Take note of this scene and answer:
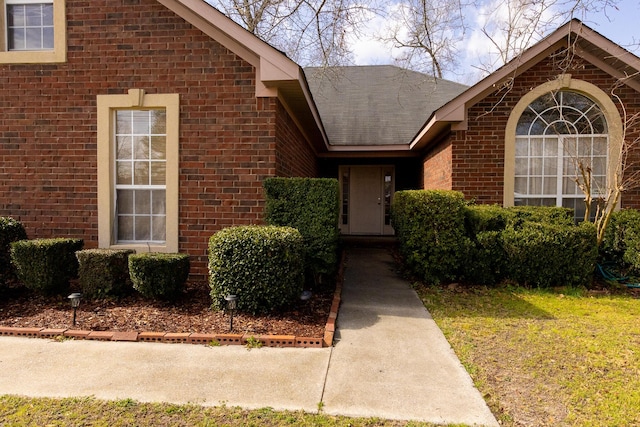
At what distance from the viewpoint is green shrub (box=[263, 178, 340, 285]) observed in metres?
5.50

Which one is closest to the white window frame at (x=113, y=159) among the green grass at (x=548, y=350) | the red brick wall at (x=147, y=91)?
the red brick wall at (x=147, y=91)

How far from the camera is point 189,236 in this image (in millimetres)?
6012

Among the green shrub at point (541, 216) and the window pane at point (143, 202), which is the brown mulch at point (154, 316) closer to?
the window pane at point (143, 202)

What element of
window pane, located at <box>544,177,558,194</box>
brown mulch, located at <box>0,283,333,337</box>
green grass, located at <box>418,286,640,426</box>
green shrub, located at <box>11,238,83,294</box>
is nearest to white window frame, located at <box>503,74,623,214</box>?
window pane, located at <box>544,177,558,194</box>

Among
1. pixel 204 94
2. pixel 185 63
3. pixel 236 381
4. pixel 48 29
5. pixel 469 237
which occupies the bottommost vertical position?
pixel 236 381

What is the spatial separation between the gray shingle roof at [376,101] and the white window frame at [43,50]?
21.1ft

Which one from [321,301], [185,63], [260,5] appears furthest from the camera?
[260,5]

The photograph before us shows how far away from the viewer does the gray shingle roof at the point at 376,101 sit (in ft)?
36.8

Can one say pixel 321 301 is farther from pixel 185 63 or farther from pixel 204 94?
pixel 185 63

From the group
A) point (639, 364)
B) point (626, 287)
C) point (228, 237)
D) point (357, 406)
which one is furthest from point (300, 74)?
point (626, 287)

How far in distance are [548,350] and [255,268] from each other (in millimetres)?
3430

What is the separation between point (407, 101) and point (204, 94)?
9.20 metres

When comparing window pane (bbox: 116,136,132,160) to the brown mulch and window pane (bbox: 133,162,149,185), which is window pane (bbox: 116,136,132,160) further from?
the brown mulch

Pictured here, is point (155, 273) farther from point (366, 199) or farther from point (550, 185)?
point (366, 199)
